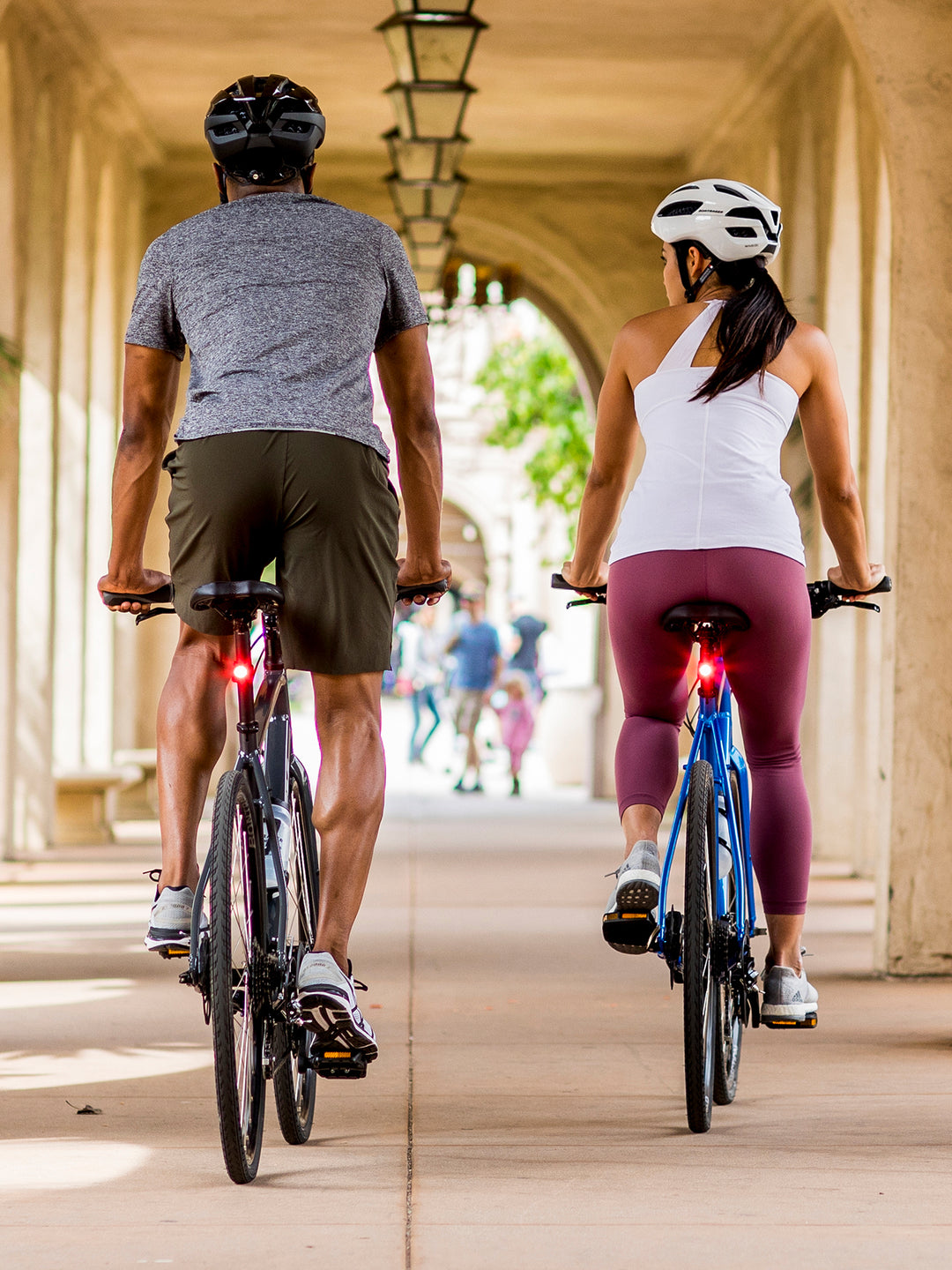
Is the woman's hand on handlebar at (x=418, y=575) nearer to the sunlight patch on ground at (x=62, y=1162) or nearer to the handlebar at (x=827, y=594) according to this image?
the handlebar at (x=827, y=594)

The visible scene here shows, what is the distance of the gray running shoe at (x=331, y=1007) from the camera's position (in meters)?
3.65

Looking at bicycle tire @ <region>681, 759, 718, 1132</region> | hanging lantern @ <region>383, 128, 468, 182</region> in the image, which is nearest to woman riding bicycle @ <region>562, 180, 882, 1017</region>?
bicycle tire @ <region>681, 759, 718, 1132</region>

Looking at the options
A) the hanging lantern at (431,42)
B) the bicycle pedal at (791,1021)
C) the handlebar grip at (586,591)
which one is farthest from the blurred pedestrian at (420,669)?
the bicycle pedal at (791,1021)

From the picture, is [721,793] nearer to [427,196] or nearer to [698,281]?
[698,281]

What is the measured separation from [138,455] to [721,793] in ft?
4.62

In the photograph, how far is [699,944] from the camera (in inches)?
158

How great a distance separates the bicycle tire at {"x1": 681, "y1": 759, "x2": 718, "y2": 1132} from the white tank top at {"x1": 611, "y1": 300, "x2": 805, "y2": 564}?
488 millimetres

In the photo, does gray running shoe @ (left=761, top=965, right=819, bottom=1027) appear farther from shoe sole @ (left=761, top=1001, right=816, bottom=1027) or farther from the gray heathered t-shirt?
the gray heathered t-shirt

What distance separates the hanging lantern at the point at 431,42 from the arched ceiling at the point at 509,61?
2.52 metres

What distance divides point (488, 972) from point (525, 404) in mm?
20591

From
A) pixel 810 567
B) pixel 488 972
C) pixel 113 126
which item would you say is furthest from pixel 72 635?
pixel 488 972

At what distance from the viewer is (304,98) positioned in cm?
392

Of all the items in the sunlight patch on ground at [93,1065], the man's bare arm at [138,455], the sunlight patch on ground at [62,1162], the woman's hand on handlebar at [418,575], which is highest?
the man's bare arm at [138,455]

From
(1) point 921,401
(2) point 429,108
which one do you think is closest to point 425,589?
(1) point 921,401
